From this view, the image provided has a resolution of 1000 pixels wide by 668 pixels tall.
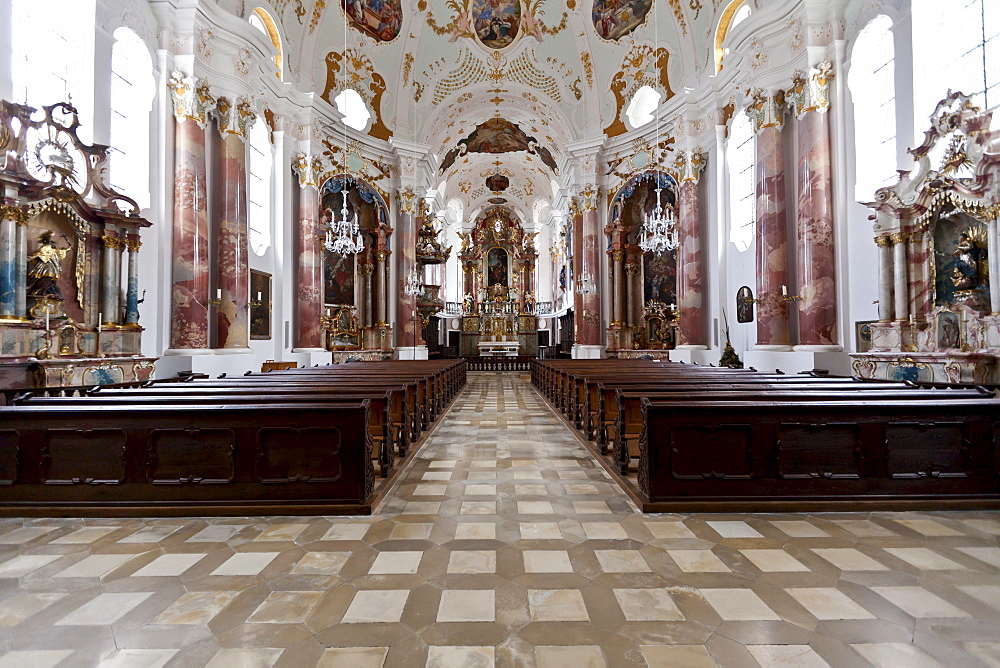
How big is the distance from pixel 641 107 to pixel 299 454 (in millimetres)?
17428

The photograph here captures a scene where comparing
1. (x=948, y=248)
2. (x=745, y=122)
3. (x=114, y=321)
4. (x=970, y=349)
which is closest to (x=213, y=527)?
(x=114, y=321)

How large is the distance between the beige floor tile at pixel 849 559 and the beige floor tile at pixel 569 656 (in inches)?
63.5

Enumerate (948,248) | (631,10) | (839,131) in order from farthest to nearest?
(631,10), (839,131), (948,248)

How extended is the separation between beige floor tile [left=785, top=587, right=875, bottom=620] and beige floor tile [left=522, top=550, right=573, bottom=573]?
110cm

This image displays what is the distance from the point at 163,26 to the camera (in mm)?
10172

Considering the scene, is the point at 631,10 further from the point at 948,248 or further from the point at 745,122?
the point at 948,248

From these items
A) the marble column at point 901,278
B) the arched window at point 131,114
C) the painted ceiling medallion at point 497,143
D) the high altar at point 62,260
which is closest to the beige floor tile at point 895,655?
the marble column at point 901,278

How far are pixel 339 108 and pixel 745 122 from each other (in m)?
11.8

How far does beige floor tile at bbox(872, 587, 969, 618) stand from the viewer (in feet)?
7.88

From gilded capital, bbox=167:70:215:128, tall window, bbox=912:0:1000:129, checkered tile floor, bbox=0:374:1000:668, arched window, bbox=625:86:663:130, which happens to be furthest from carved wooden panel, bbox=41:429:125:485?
arched window, bbox=625:86:663:130

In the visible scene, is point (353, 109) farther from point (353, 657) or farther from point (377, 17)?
point (353, 657)

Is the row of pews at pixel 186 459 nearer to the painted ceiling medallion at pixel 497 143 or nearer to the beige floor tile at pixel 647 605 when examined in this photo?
the beige floor tile at pixel 647 605

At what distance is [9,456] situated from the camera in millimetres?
3906

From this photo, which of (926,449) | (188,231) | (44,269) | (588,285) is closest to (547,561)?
(926,449)
